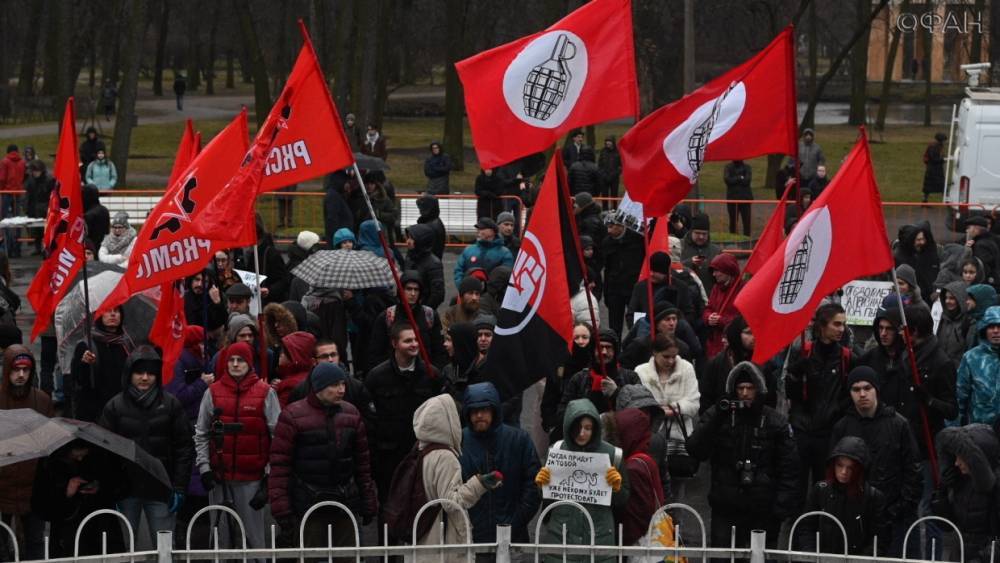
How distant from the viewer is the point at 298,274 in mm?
13336

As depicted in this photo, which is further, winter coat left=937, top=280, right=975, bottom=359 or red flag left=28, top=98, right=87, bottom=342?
winter coat left=937, top=280, right=975, bottom=359

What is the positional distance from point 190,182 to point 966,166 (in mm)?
18066

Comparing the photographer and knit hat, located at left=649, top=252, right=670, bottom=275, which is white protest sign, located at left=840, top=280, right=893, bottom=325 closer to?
knit hat, located at left=649, top=252, right=670, bottom=275

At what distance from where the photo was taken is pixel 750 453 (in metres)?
9.00

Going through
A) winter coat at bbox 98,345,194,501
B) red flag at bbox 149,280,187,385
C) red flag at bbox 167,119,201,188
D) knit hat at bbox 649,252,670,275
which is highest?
red flag at bbox 167,119,201,188

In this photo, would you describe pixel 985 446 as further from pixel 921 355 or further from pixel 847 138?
pixel 847 138

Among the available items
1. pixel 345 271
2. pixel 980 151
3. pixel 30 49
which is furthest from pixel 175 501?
pixel 30 49

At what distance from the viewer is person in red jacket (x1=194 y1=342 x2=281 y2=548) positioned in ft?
30.5

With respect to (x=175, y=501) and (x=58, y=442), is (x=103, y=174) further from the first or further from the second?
(x=58, y=442)

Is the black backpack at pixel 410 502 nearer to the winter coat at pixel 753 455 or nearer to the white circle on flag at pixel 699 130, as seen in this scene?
the winter coat at pixel 753 455

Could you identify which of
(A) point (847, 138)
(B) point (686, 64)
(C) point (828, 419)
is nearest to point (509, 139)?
(C) point (828, 419)

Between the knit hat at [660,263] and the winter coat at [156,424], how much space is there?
487cm

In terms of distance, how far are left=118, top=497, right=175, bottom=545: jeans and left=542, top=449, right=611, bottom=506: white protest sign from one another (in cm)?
233

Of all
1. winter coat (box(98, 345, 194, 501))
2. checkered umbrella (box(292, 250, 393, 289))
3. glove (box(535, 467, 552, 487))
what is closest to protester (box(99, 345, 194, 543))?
winter coat (box(98, 345, 194, 501))
